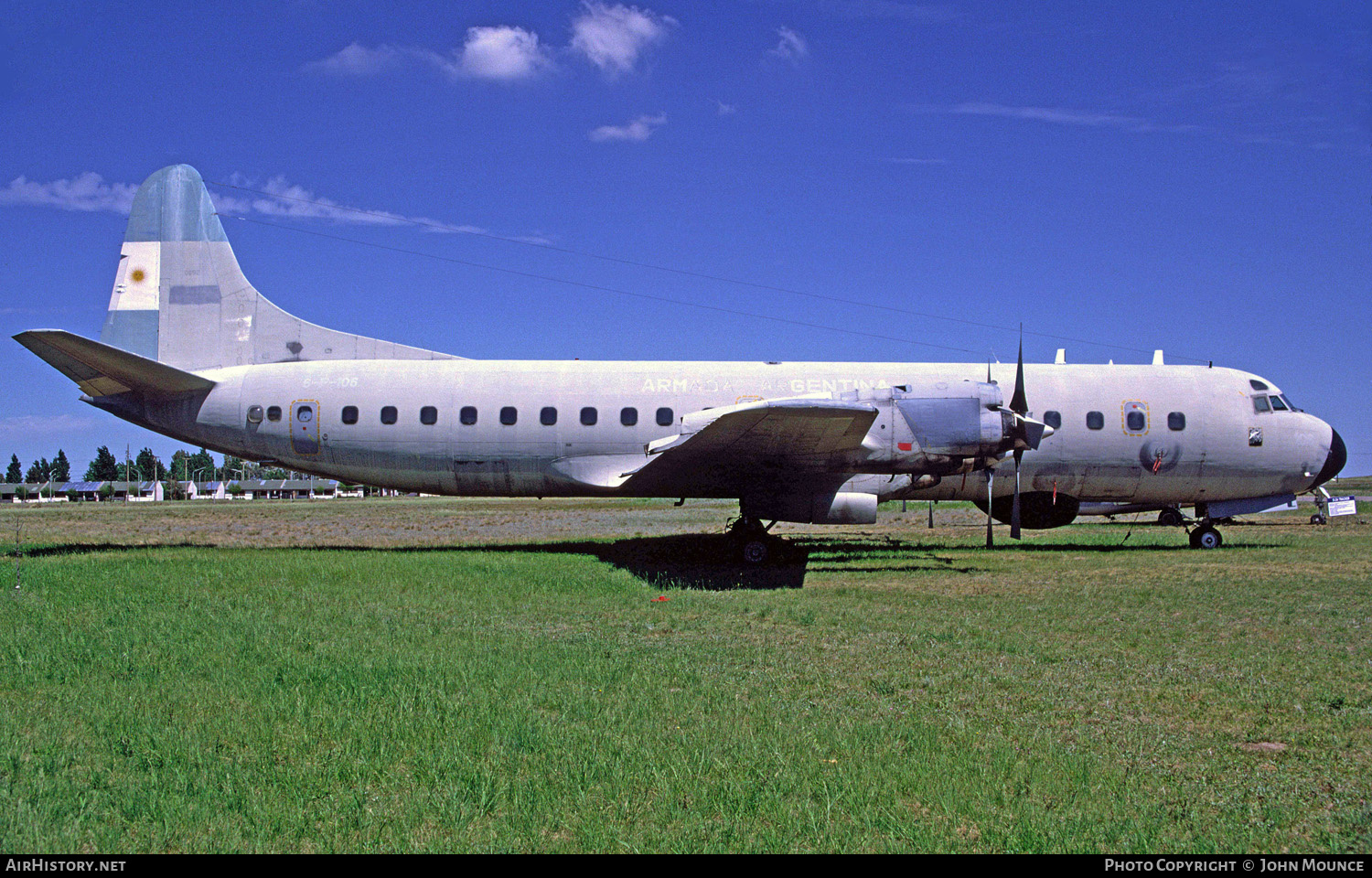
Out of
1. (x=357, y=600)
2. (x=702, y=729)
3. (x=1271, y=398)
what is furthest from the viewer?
(x=1271, y=398)

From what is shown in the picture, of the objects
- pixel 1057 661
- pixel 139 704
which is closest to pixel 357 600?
pixel 139 704

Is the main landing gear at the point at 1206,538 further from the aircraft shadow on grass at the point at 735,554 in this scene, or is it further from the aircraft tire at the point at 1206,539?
the aircraft shadow on grass at the point at 735,554

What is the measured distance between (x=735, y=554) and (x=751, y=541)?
41 centimetres

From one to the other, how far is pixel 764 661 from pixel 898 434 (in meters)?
8.02

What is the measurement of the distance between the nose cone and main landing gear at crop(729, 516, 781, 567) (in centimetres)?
1194

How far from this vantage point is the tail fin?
17922 mm

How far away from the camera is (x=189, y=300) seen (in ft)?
59.2

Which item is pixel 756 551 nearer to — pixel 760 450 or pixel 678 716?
pixel 760 450

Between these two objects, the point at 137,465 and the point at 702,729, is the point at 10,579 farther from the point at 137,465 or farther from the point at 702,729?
the point at 137,465

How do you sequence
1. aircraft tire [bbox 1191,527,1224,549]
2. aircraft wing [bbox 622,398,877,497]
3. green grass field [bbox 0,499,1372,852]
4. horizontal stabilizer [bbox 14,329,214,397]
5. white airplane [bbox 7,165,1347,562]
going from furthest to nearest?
1. aircraft tire [bbox 1191,527,1224,549]
2. white airplane [bbox 7,165,1347,562]
3. horizontal stabilizer [bbox 14,329,214,397]
4. aircraft wing [bbox 622,398,877,497]
5. green grass field [bbox 0,499,1372,852]

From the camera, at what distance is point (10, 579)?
483 inches

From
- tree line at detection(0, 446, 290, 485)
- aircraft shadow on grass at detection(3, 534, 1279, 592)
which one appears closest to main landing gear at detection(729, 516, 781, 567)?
aircraft shadow on grass at detection(3, 534, 1279, 592)

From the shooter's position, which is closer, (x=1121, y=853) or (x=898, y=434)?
(x=1121, y=853)

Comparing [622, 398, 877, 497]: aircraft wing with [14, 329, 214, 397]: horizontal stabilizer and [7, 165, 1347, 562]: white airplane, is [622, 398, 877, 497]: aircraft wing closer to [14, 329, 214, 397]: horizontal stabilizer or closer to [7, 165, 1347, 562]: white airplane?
[7, 165, 1347, 562]: white airplane
